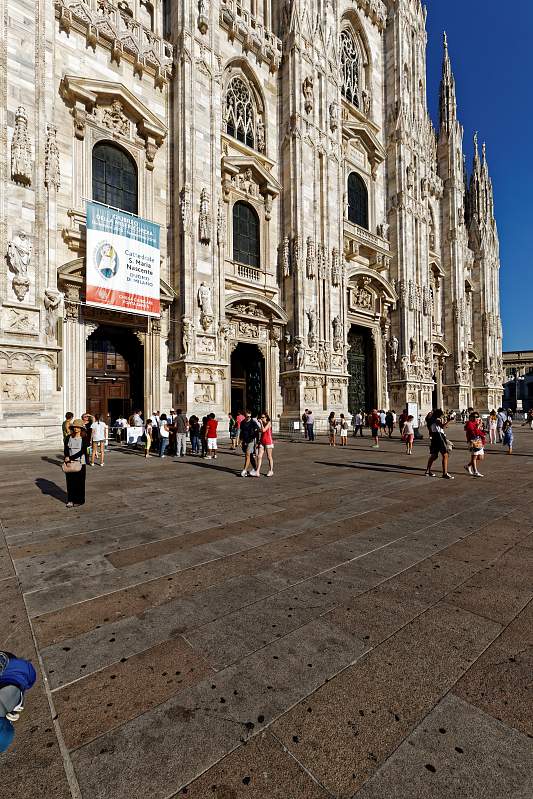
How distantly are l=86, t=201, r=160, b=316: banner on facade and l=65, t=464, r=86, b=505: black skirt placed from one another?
34.6 ft

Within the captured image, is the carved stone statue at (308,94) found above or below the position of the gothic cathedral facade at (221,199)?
above

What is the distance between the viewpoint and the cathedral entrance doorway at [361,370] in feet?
85.8

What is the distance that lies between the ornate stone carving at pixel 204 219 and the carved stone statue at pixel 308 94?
32.6 ft

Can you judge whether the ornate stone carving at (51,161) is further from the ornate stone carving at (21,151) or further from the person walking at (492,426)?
the person walking at (492,426)

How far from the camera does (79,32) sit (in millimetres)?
15367

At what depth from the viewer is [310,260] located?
21.2m

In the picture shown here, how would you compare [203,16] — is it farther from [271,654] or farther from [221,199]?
[271,654]

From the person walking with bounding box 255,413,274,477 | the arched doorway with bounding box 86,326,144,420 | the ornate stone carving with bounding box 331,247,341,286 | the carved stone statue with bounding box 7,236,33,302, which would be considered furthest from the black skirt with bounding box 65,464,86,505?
the ornate stone carving with bounding box 331,247,341,286

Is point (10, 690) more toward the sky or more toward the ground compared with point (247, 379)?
more toward the ground

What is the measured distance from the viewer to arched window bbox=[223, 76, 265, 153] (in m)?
20.5

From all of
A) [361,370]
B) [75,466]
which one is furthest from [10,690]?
[361,370]

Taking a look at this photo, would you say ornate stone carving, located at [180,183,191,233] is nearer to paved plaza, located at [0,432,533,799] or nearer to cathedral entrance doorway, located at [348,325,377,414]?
cathedral entrance doorway, located at [348,325,377,414]

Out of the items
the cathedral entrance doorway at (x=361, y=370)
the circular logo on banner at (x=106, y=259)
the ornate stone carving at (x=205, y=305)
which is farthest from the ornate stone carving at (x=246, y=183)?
the cathedral entrance doorway at (x=361, y=370)

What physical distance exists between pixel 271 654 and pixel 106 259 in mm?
15696
